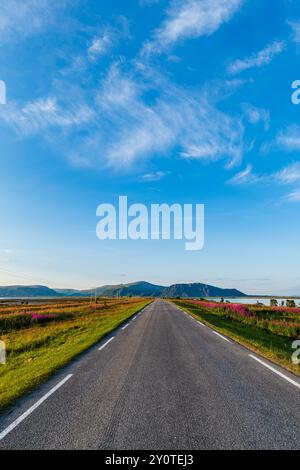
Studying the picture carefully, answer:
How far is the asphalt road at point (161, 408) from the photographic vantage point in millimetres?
4059

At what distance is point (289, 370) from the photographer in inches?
314

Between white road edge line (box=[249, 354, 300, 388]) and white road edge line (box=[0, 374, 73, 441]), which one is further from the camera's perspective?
white road edge line (box=[249, 354, 300, 388])

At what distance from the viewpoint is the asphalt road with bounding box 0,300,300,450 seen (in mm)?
4059

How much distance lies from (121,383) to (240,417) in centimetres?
304

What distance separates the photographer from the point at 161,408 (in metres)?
5.24

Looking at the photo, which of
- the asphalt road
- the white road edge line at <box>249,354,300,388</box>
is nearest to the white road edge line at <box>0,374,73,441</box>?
the asphalt road

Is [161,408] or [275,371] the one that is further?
[275,371]

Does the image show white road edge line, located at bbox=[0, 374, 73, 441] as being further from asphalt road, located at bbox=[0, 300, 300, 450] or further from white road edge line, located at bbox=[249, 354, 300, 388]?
white road edge line, located at bbox=[249, 354, 300, 388]

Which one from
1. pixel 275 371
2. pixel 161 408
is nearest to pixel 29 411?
pixel 161 408

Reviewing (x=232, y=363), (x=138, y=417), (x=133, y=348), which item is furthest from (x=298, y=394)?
(x=133, y=348)

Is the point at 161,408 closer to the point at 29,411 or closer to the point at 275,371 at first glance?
the point at 29,411

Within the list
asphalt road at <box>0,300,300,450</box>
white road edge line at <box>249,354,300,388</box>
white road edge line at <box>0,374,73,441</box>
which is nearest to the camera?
asphalt road at <box>0,300,300,450</box>
